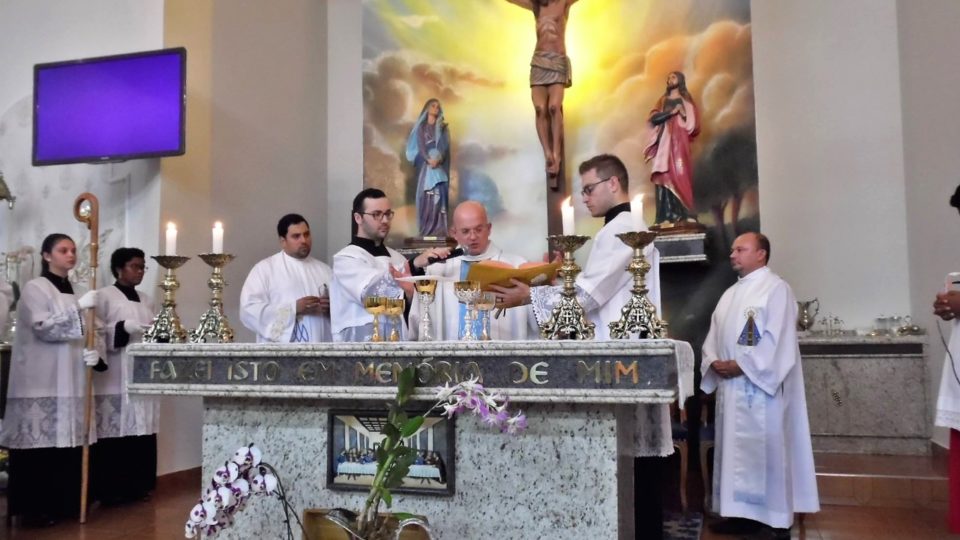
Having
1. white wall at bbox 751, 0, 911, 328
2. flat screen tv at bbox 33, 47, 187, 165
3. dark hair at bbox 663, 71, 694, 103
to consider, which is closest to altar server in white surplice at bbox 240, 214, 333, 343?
flat screen tv at bbox 33, 47, 187, 165

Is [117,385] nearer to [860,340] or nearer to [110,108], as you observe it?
[110,108]

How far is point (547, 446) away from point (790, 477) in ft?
7.42

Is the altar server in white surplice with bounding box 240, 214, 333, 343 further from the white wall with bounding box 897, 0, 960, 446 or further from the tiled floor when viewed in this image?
the white wall with bounding box 897, 0, 960, 446

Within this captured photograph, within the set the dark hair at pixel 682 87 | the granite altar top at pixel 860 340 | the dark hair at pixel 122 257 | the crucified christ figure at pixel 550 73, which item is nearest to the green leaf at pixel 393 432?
the dark hair at pixel 122 257

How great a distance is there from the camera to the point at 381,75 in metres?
8.03

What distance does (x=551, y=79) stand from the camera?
7074mm

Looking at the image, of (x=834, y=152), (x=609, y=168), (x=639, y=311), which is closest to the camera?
(x=639, y=311)

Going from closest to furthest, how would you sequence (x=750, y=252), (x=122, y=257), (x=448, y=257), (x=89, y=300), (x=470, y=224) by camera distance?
(x=470, y=224) → (x=448, y=257) → (x=750, y=252) → (x=89, y=300) → (x=122, y=257)

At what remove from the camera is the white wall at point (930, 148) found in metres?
5.70

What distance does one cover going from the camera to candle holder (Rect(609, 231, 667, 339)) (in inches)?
97.6

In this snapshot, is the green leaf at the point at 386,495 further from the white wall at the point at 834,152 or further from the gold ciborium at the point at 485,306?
the white wall at the point at 834,152

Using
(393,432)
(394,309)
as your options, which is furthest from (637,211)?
(393,432)

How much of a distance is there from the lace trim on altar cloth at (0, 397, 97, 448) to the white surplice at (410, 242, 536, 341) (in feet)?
8.87

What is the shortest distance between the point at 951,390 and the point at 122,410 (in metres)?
4.98
